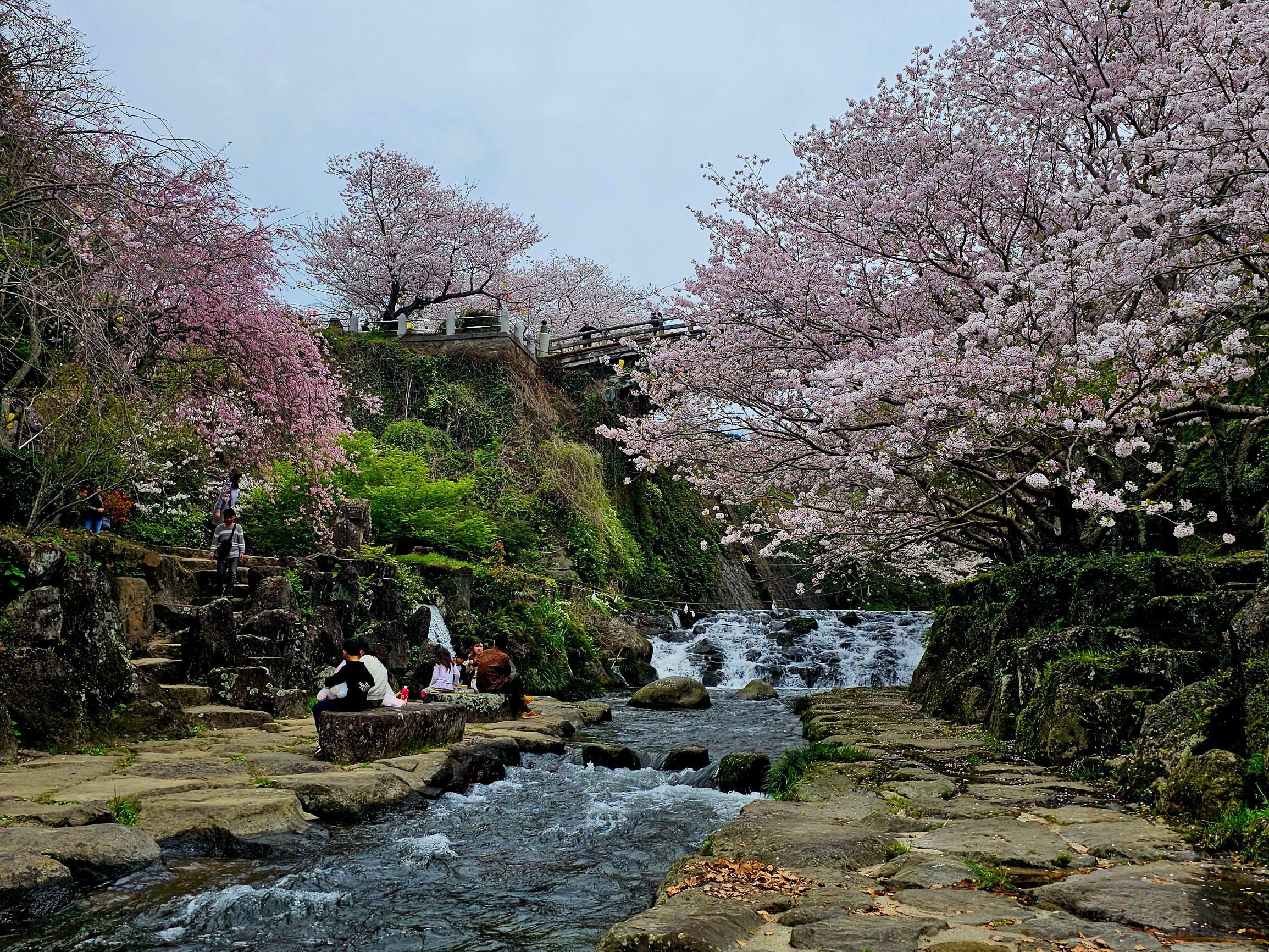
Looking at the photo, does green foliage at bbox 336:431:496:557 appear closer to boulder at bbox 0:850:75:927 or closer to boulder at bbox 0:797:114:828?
boulder at bbox 0:797:114:828

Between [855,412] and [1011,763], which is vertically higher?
[855,412]

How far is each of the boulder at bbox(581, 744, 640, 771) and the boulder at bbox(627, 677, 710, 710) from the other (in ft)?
17.2

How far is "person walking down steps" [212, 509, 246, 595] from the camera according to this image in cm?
1235

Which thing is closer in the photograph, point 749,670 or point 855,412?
point 855,412

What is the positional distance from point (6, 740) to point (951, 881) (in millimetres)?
8011

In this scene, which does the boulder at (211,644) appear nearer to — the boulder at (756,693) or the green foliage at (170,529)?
the green foliage at (170,529)

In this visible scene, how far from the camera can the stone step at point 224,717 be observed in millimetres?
9758

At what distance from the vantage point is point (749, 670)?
20.7 meters

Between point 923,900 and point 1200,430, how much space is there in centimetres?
1119

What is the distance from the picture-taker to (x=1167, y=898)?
3451mm

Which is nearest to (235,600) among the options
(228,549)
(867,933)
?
(228,549)

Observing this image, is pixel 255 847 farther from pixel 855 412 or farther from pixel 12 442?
pixel 12 442

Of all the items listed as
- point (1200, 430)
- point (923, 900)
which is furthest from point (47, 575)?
point (1200, 430)

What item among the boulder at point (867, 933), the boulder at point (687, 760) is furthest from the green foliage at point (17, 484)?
the boulder at point (867, 933)
